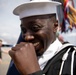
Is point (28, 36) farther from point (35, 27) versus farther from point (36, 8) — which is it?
point (36, 8)

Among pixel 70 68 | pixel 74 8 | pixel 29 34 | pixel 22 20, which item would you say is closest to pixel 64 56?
pixel 70 68

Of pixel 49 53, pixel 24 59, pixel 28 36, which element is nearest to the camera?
pixel 24 59

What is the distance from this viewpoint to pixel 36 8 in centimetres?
195

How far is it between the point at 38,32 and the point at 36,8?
20cm

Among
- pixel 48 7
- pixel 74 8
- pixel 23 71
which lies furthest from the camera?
pixel 74 8

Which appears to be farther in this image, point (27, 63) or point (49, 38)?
point (49, 38)

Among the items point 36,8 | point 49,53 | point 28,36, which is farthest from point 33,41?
point 36,8

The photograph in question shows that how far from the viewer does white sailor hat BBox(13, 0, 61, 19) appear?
192cm

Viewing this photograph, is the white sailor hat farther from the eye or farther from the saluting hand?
the saluting hand

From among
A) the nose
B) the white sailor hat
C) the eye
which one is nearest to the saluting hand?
the nose

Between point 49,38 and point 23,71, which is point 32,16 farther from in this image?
point 23,71

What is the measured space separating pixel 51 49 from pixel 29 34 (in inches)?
8.0

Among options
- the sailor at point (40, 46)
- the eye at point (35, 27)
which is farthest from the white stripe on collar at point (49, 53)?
the eye at point (35, 27)

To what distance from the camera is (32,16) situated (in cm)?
190
